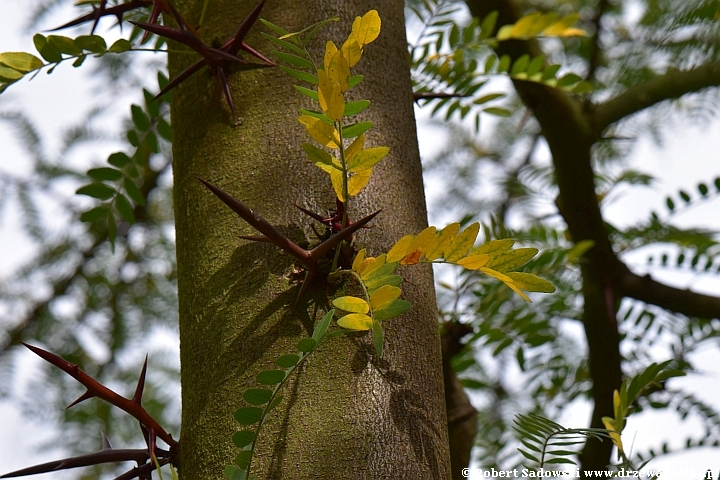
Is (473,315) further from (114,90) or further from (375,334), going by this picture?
(114,90)

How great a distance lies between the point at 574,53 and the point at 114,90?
1.30 metres

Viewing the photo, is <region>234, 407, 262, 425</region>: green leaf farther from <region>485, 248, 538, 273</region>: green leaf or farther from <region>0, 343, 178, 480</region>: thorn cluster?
<region>485, 248, 538, 273</region>: green leaf

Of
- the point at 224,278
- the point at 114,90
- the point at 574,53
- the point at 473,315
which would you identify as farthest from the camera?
the point at 574,53

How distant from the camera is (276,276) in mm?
548

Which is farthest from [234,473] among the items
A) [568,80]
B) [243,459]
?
[568,80]

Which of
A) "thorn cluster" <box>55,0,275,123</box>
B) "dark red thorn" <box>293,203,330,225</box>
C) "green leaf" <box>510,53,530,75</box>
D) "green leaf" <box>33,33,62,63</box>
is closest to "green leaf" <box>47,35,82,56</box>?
"green leaf" <box>33,33,62,63</box>

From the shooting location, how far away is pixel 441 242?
535 millimetres

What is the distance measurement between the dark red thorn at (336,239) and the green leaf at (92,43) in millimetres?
336

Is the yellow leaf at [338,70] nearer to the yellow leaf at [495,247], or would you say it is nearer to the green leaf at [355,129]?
the green leaf at [355,129]

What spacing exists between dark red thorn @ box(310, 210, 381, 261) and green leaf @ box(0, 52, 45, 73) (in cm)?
38

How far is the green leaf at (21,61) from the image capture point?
2.33ft

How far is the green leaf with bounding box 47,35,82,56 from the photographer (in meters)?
0.69

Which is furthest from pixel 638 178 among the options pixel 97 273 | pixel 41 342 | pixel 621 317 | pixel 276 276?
pixel 41 342

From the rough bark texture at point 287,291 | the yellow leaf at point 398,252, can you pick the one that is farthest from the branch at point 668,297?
the yellow leaf at point 398,252
